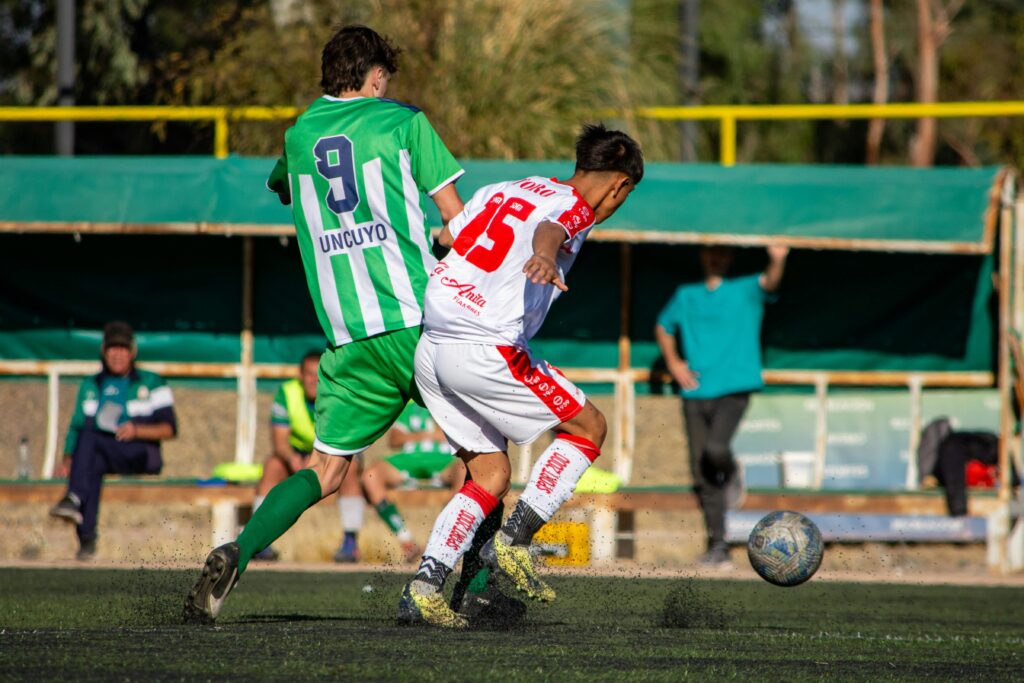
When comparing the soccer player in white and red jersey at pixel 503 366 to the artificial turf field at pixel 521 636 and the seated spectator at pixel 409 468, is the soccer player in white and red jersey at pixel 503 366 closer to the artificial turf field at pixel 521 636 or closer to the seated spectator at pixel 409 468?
the artificial turf field at pixel 521 636

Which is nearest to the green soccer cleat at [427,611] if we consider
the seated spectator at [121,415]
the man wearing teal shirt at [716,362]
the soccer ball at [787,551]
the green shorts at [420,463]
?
the soccer ball at [787,551]

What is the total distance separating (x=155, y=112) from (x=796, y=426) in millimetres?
5627

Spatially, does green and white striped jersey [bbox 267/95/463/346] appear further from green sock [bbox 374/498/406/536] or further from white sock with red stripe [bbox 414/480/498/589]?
green sock [bbox 374/498/406/536]

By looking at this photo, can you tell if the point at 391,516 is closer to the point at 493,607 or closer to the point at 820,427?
the point at 820,427

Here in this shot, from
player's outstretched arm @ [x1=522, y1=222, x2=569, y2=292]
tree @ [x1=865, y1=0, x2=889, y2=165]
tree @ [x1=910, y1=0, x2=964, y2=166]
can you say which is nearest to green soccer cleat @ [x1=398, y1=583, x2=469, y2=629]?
player's outstretched arm @ [x1=522, y1=222, x2=569, y2=292]

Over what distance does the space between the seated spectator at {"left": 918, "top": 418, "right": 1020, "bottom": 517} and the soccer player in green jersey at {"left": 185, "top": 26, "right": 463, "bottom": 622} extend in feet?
21.2

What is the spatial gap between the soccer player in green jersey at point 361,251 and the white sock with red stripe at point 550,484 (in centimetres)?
58

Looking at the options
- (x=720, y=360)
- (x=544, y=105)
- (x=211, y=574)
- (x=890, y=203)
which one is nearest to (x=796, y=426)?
(x=720, y=360)

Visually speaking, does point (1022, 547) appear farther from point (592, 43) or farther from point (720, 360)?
point (592, 43)

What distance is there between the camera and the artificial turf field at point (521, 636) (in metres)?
4.47

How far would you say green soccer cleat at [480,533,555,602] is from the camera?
18.5ft

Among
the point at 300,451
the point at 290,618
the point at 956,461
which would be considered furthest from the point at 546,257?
the point at 956,461

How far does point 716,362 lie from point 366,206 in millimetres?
5945

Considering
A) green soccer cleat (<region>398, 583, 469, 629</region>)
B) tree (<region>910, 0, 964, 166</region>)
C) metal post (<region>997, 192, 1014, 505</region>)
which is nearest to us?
green soccer cleat (<region>398, 583, 469, 629</region>)
